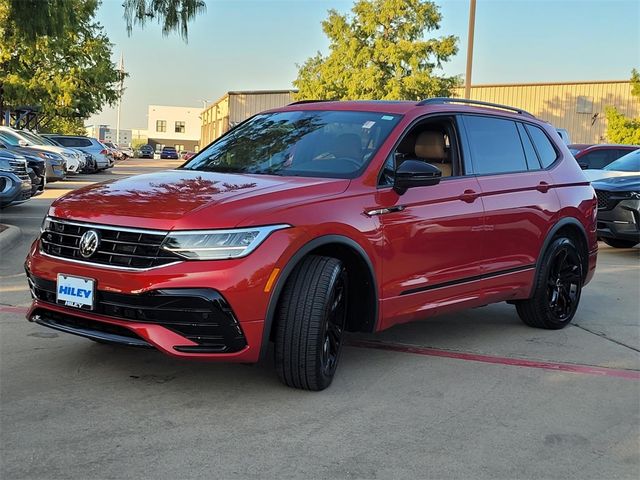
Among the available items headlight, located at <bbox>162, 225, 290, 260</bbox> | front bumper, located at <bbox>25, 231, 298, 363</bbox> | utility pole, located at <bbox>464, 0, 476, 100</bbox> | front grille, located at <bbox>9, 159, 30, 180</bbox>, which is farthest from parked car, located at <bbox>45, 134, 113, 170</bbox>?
headlight, located at <bbox>162, 225, 290, 260</bbox>

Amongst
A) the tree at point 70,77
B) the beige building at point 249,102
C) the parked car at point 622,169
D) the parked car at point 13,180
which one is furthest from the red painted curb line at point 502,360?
the beige building at point 249,102

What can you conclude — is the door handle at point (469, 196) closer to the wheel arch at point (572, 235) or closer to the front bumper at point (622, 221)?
the wheel arch at point (572, 235)

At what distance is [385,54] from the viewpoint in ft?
125

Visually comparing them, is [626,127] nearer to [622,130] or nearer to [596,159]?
[622,130]

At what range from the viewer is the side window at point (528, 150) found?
18.9 ft

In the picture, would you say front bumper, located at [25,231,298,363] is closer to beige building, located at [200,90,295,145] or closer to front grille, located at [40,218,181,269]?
front grille, located at [40,218,181,269]

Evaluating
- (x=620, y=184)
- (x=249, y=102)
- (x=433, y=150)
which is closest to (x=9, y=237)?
(x=433, y=150)

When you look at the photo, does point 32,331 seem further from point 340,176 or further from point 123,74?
point 123,74

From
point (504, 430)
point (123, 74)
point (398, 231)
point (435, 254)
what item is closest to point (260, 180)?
point (398, 231)

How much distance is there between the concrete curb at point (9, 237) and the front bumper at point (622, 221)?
27.7ft

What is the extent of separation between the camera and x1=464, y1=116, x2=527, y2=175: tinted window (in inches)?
207

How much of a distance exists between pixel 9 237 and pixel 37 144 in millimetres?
13381

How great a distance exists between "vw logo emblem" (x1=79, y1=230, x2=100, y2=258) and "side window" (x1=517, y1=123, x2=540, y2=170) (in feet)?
11.9

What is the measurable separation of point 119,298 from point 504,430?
2132 mm
